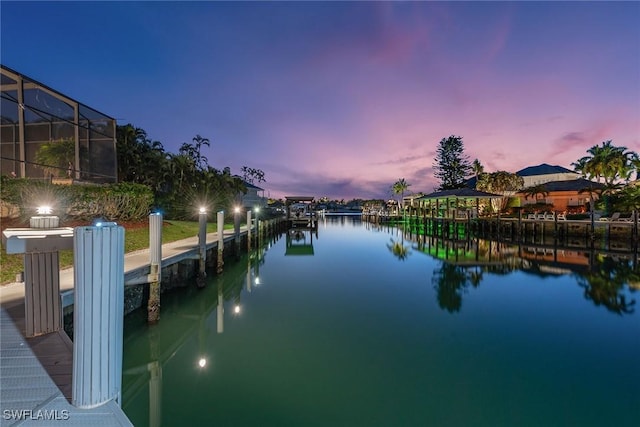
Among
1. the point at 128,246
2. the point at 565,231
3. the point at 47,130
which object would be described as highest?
the point at 47,130

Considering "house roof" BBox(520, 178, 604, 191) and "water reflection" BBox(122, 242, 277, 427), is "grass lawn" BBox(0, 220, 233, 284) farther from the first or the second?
"house roof" BBox(520, 178, 604, 191)

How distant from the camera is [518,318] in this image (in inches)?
359

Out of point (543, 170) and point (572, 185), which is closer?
point (572, 185)

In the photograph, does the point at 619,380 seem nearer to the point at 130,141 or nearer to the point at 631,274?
the point at 631,274

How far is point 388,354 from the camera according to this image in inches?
263

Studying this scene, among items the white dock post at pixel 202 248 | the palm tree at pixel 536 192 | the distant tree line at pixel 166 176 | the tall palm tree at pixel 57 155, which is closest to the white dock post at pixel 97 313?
the white dock post at pixel 202 248

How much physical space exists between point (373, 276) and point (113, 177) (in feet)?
45.1

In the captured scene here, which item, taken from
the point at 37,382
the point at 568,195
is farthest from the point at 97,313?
the point at 568,195

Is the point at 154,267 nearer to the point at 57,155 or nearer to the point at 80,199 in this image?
the point at 80,199

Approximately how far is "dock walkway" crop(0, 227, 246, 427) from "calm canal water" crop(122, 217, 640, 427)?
67.8 inches

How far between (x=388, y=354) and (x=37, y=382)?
229 inches

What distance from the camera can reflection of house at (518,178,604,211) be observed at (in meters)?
35.0

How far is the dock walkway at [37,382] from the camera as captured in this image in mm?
2570

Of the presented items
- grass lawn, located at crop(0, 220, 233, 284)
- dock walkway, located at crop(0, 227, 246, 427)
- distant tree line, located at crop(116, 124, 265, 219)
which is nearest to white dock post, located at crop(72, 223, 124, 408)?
dock walkway, located at crop(0, 227, 246, 427)
